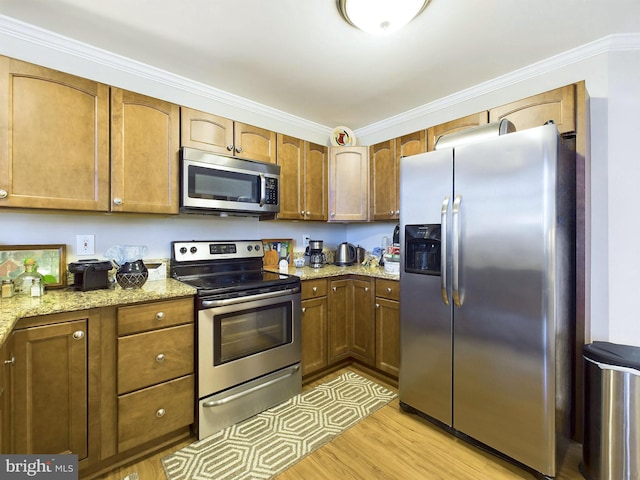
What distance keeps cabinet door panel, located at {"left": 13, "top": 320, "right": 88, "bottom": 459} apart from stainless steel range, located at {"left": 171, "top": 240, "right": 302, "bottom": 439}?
56cm

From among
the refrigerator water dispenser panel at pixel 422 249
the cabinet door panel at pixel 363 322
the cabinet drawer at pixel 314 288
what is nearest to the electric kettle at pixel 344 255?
the cabinet door panel at pixel 363 322

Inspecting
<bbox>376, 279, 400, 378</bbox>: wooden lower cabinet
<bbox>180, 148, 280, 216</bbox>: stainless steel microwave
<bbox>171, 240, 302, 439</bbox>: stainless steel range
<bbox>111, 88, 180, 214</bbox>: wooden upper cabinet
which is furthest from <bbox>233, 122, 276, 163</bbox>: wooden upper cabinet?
<bbox>376, 279, 400, 378</bbox>: wooden lower cabinet

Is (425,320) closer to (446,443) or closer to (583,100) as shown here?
(446,443)

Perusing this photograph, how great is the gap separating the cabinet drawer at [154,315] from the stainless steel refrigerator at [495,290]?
4.66 feet

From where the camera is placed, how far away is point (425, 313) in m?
1.88

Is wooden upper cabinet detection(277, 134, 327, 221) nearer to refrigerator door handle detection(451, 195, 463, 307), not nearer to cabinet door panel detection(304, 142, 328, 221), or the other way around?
cabinet door panel detection(304, 142, 328, 221)

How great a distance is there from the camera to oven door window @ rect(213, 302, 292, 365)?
186 cm

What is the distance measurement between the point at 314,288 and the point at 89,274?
1510 mm

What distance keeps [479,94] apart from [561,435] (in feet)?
7.66

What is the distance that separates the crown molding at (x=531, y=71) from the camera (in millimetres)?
1738

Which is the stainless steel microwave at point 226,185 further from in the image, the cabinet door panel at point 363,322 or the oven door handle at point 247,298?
the cabinet door panel at point 363,322

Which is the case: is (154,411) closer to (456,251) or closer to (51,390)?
(51,390)

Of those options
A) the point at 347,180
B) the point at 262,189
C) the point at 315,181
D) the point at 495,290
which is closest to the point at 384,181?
the point at 347,180

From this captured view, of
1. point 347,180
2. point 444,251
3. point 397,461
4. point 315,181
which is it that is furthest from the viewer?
point 347,180
